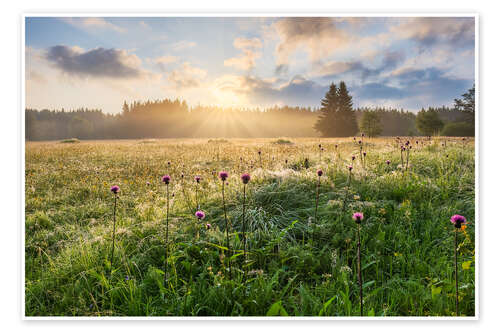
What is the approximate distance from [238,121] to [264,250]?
16.7 feet

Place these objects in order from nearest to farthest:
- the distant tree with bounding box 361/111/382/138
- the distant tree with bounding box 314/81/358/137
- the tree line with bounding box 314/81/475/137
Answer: the tree line with bounding box 314/81/475/137 → the distant tree with bounding box 361/111/382/138 → the distant tree with bounding box 314/81/358/137

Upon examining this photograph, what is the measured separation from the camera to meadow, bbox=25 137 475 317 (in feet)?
6.35

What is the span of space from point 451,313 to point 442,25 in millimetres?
3398

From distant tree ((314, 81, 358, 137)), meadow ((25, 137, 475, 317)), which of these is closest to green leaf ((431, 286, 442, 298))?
meadow ((25, 137, 475, 317))

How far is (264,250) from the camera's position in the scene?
2398 millimetres

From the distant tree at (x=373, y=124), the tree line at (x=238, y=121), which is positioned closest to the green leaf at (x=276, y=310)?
the tree line at (x=238, y=121)

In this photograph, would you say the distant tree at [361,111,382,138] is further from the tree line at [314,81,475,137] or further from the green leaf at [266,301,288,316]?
the green leaf at [266,301,288,316]

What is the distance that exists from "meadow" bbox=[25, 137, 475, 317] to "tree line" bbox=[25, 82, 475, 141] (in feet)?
2.87

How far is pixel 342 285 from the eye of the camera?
2066 mm

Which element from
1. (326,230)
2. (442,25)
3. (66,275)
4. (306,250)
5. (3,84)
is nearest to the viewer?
(66,275)

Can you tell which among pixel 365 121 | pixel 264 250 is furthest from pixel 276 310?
pixel 365 121

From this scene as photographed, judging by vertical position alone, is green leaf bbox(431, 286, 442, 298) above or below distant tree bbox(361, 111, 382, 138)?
below
